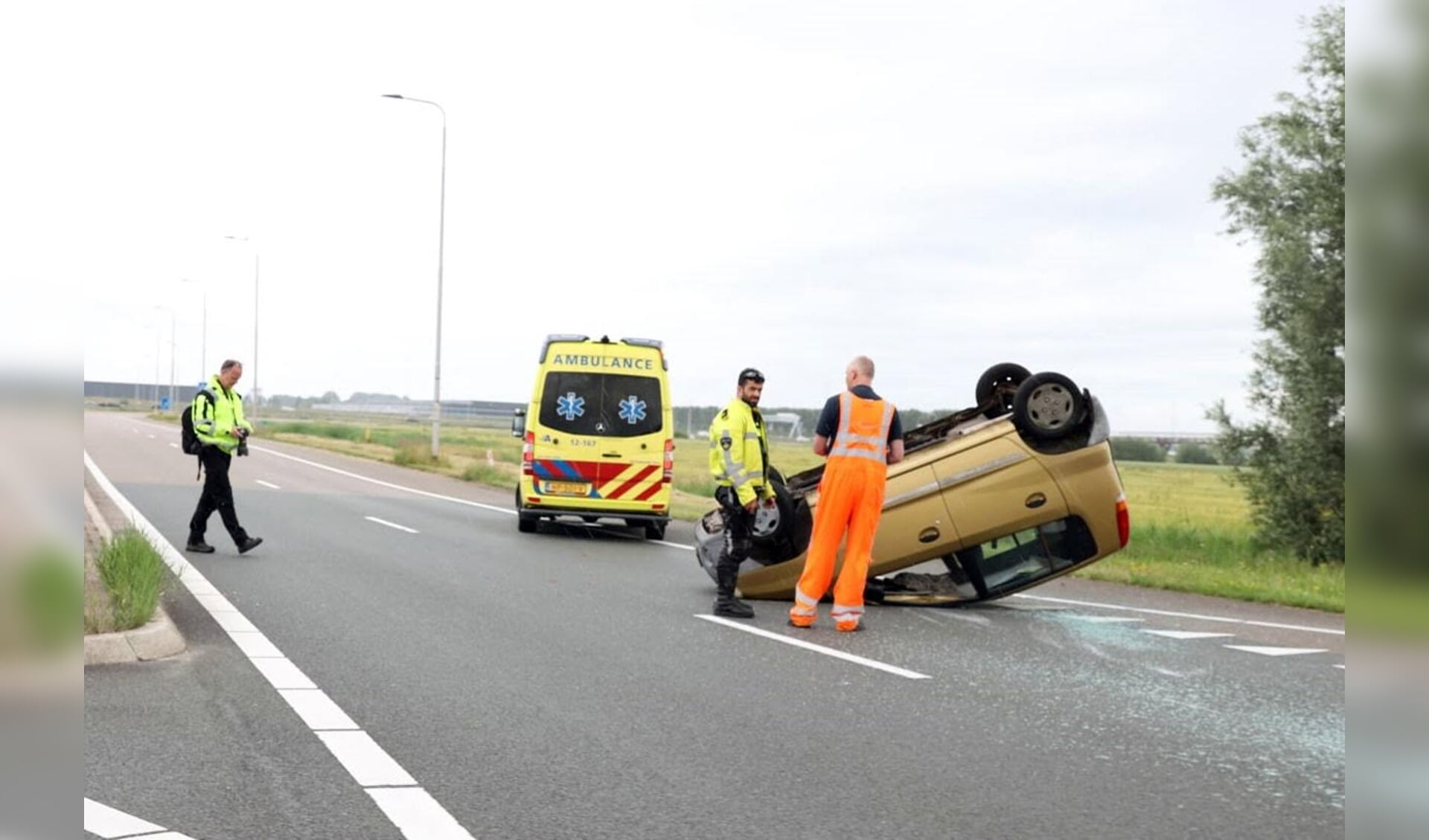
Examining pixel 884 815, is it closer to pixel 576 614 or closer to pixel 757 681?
pixel 757 681

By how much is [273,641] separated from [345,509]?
1244cm

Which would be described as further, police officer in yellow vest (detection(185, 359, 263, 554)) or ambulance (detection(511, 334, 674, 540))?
ambulance (detection(511, 334, 674, 540))

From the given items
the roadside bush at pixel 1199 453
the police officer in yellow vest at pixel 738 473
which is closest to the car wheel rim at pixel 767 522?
the police officer in yellow vest at pixel 738 473

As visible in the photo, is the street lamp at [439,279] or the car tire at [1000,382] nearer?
the car tire at [1000,382]

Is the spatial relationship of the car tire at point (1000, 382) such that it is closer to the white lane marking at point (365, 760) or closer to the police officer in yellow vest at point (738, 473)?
the police officer in yellow vest at point (738, 473)

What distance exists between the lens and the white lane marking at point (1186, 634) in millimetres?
10430

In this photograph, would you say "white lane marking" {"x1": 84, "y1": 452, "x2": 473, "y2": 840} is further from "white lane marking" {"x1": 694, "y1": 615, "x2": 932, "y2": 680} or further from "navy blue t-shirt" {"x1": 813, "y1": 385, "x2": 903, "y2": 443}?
"navy blue t-shirt" {"x1": 813, "y1": 385, "x2": 903, "y2": 443}

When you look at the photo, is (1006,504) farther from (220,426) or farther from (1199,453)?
(1199,453)

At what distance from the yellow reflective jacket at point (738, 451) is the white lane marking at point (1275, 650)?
378cm

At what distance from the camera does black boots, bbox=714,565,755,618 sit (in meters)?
10.6

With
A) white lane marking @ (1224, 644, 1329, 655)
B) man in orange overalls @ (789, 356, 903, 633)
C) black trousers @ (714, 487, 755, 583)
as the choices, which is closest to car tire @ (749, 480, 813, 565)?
black trousers @ (714, 487, 755, 583)

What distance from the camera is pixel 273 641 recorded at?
8.71 meters

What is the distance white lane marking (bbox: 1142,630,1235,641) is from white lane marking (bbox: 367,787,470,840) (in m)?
7.00

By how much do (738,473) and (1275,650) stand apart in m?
4.19
